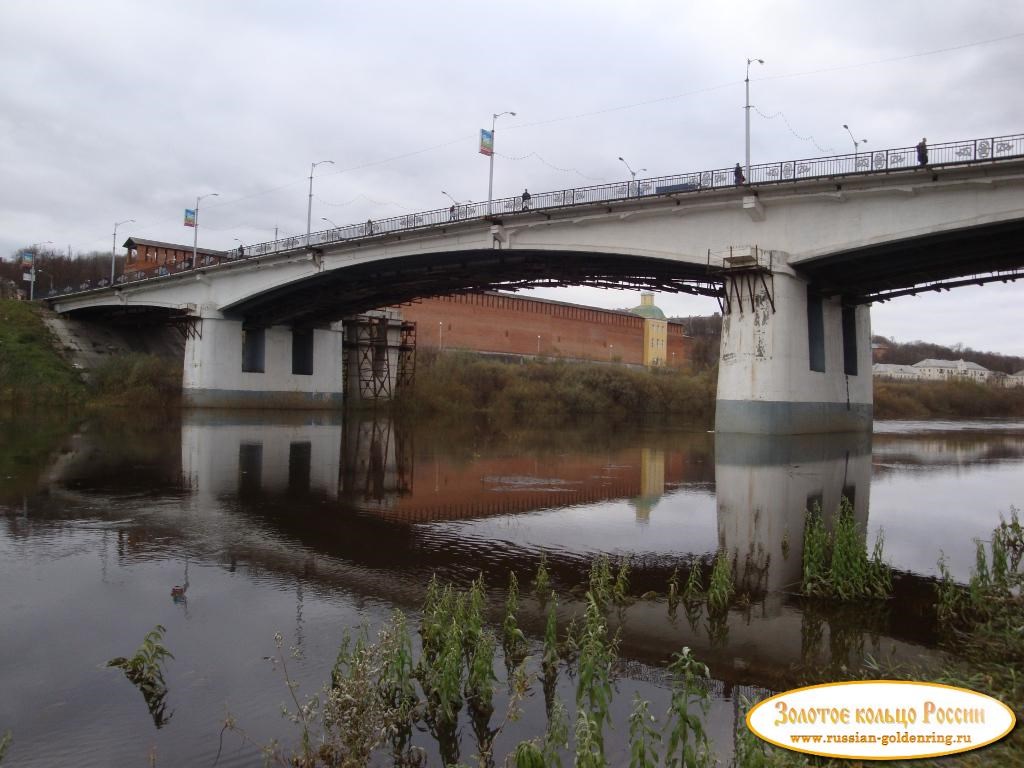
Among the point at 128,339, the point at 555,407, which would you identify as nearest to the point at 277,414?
the point at 555,407

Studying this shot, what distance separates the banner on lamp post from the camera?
125 ft

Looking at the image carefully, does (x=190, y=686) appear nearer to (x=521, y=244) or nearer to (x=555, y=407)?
(x=521, y=244)

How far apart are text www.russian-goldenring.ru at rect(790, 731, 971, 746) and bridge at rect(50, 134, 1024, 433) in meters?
26.0

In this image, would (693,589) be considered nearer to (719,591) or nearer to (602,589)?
(719,591)

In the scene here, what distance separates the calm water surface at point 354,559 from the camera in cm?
570

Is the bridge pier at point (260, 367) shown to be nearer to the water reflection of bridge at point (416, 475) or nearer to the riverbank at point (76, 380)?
the riverbank at point (76, 380)

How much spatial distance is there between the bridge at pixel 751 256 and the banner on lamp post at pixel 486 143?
10.0 ft

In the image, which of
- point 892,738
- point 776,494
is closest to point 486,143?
point 776,494

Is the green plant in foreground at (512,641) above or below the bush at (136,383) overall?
below

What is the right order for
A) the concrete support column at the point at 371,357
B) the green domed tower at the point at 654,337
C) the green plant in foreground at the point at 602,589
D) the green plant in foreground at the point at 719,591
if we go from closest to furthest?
the green plant in foreground at the point at 602,589 < the green plant in foreground at the point at 719,591 < the concrete support column at the point at 371,357 < the green domed tower at the point at 654,337

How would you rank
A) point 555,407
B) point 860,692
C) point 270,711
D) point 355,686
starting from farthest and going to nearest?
point 555,407 < point 270,711 < point 355,686 < point 860,692

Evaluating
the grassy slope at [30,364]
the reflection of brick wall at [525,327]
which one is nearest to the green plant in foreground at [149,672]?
the grassy slope at [30,364]

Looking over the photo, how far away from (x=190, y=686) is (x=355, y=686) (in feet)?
5.50

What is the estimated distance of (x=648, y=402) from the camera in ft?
213
